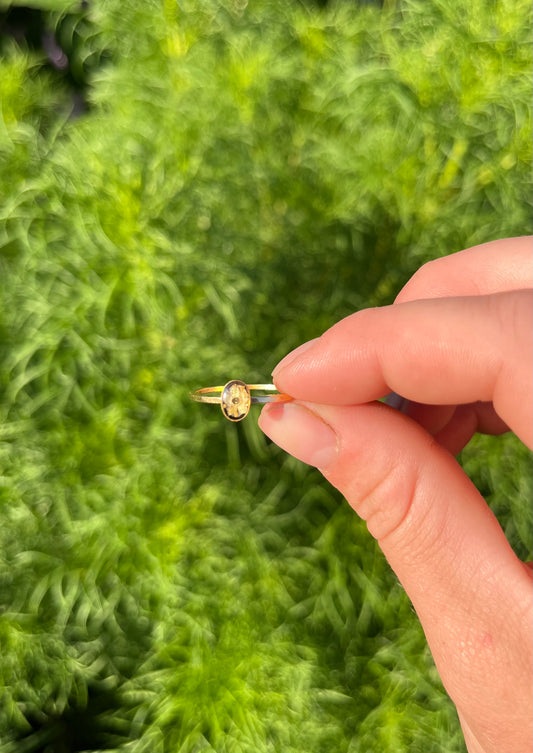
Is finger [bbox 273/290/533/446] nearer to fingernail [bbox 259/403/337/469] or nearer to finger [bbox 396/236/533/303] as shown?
fingernail [bbox 259/403/337/469]

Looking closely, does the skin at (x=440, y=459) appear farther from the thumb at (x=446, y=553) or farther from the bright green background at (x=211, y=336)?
the bright green background at (x=211, y=336)

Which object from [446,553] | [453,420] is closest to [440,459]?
[446,553]

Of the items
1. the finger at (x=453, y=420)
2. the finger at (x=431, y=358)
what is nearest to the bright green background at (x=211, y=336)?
the finger at (x=453, y=420)

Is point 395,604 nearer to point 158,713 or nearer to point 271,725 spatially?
point 271,725

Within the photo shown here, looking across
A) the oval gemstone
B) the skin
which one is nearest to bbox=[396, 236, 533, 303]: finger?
the skin

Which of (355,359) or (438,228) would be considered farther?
(438,228)

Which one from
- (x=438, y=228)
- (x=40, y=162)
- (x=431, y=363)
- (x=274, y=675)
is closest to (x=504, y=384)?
(x=431, y=363)
